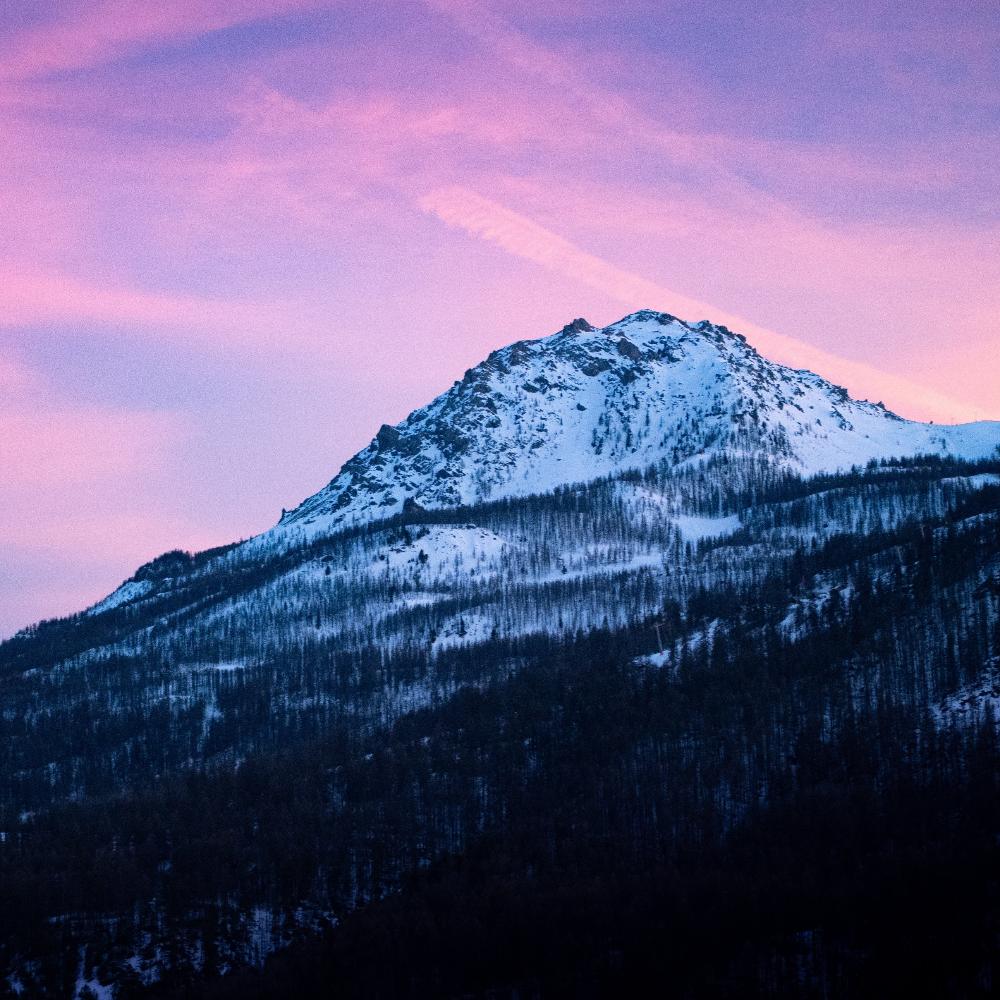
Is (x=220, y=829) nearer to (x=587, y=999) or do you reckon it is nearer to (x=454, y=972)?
(x=454, y=972)

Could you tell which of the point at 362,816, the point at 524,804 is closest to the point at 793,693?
the point at 524,804

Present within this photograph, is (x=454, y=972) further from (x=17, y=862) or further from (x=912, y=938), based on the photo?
(x=17, y=862)

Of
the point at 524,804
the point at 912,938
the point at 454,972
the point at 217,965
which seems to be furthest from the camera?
the point at 524,804

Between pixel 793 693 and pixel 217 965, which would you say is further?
pixel 793 693

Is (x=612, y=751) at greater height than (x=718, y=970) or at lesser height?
greater

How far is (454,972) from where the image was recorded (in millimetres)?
141125

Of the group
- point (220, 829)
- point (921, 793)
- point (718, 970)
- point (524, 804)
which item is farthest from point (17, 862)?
point (921, 793)

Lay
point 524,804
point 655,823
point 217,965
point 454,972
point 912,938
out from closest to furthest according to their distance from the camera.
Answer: point 912,938 → point 454,972 → point 217,965 → point 655,823 → point 524,804

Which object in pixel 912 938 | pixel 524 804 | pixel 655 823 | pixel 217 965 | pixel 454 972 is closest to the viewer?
pixel 912 938

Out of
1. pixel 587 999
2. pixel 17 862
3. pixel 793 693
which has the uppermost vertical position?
pixel 793 693

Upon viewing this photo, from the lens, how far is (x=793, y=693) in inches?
7800

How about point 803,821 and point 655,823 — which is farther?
point 655,823

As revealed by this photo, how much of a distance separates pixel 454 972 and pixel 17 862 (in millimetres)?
67673

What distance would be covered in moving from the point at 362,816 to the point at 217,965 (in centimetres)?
3647
